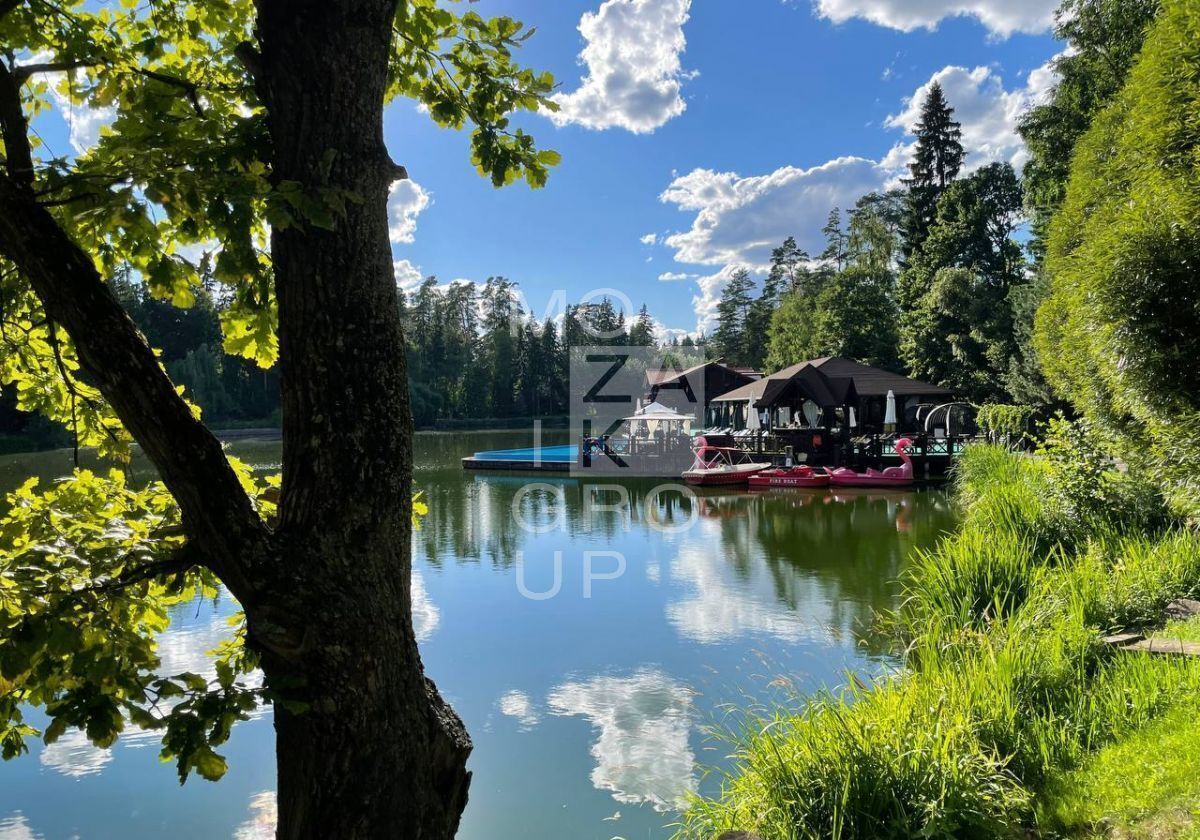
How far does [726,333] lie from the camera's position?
6875 cm

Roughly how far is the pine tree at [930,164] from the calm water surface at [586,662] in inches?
1009

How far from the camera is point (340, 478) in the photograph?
156 centimetres

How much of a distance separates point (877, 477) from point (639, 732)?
1392cm

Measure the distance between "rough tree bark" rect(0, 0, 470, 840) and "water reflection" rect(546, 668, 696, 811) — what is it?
3.35 meters

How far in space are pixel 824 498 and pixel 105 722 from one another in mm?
16828

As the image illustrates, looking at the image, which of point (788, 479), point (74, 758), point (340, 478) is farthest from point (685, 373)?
point (340, 478)

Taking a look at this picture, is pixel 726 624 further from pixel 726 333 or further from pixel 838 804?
pixel 726 333

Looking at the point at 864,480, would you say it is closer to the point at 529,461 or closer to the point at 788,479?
the point at 788,479

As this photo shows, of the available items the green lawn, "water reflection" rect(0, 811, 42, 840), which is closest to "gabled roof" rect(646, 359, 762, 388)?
"water reflection" rect(0, 811, 42, 840)

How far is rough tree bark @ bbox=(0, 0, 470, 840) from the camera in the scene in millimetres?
1472

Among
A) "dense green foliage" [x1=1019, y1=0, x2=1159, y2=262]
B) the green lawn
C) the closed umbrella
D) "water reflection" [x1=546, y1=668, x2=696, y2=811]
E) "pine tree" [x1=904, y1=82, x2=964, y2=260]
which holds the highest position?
"pine tree" [x1=904, y1=82, x2=964, y2=260]

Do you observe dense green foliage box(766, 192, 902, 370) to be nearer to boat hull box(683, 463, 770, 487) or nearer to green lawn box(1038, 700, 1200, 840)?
boat hull box(683, 463, 770, 487)

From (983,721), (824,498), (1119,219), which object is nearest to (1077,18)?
(824,498)

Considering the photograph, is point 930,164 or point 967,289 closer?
point 967,289
